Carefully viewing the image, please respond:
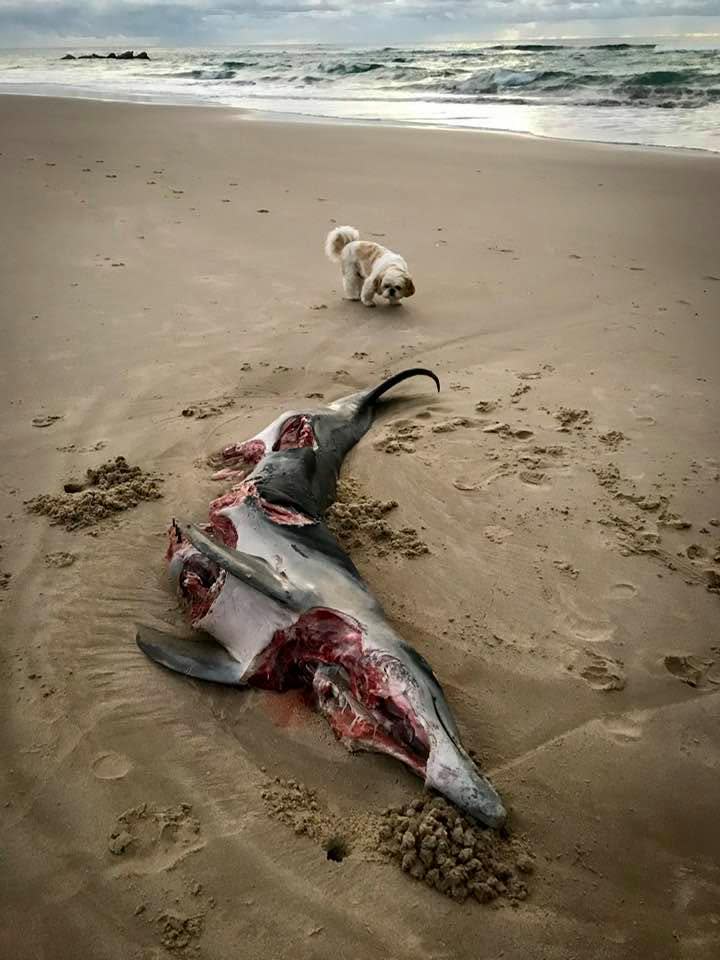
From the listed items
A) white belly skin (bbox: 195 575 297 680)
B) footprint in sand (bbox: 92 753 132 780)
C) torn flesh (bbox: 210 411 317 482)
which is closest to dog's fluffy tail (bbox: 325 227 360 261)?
torn flesh (bbox: 210 411 317 482)

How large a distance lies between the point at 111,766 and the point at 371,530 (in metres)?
1.55

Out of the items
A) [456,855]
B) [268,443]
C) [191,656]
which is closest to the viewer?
[456,855]

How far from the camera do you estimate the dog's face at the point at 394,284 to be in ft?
19.6

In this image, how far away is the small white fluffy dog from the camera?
6.00 m

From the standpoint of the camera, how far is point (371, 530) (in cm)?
344

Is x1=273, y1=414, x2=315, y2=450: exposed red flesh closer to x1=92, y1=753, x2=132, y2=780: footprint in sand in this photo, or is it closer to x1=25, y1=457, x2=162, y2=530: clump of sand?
x1=25, y1=457, x2=162, y2=530: clump of sand

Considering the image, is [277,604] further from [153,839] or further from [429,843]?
[429,843]

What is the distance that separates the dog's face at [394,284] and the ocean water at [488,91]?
29.6 ft

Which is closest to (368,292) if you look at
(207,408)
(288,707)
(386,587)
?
(207,408)

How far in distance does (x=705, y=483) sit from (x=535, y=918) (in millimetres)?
2499

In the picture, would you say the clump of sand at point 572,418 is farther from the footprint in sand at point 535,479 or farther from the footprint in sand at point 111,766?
the footprint in sand at point 111,766

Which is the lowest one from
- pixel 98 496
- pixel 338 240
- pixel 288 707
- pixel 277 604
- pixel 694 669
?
pixel 694 669

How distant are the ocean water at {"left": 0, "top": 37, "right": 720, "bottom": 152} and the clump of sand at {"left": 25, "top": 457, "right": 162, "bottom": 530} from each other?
12212 millimetres

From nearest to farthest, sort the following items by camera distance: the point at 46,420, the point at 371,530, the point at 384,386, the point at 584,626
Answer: the point at 584,626, the point at 371,530, the point at 46,420, the point at 384,386
